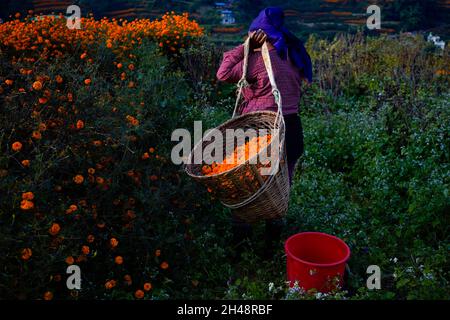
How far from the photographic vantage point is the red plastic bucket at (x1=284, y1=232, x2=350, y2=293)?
8.84 ft

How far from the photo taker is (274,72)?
3080mm

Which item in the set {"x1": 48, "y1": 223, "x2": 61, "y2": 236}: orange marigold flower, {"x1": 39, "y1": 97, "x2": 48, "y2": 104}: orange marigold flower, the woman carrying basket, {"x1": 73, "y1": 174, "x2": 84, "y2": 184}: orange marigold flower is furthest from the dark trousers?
{"x1": 39, "y1": 97, "x2": 48, "y2": 104}: orange marigold flower

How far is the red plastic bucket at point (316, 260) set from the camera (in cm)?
269

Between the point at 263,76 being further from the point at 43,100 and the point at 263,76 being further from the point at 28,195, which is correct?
the point at 28,195

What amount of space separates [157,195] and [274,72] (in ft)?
3.54

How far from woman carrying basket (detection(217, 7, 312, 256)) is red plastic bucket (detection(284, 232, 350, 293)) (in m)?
0.30

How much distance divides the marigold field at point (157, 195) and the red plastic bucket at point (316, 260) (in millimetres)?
95

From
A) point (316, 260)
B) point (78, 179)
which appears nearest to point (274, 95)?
point (316, 260)

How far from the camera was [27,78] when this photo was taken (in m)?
2.81

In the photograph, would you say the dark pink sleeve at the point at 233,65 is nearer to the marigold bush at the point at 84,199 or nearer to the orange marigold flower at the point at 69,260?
the marigold bush at the point at 84,199

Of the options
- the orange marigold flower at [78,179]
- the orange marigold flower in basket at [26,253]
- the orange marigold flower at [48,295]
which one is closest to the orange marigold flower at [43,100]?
the orange marigold flower at [78,179]

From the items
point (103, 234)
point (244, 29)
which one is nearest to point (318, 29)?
point (244, 29)

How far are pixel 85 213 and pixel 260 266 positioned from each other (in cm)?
131

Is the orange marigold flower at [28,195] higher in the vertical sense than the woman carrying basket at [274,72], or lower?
lower
